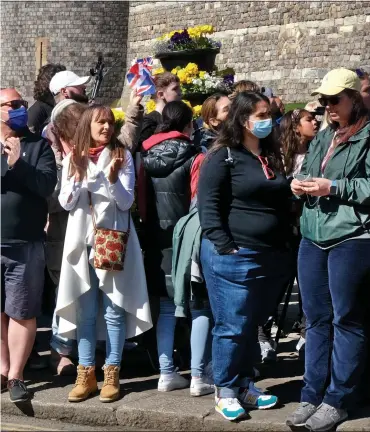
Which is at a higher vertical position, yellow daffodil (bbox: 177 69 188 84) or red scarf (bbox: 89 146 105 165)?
yellow daffodil (bbox: 177 69 188 84)

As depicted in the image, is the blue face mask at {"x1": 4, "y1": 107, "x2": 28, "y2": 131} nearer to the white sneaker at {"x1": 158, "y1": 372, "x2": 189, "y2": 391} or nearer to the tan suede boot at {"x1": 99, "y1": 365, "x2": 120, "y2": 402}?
the tan suede boot at {"x1": 99, "y1": 365, "x2": 120, "y2": 402}

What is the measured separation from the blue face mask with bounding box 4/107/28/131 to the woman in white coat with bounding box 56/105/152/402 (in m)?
0.41

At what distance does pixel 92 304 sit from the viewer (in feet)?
23.3

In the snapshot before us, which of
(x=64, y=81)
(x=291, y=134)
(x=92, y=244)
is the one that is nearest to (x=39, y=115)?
(x=64, y=81)

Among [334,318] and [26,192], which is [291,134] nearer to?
[26,192]

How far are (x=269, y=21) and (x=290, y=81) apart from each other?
274cm

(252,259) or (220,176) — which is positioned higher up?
(220,176)

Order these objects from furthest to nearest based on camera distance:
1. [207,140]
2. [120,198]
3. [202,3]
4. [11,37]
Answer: [11,37], [202,3], [207,140], [120,198]

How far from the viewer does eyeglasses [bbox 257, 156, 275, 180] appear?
6.50 metres

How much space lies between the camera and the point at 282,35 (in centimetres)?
3516

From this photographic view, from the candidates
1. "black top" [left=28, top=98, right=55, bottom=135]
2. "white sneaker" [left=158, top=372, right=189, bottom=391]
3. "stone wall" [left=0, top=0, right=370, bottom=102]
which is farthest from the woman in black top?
"stone wall" [left=0, top=0, right=370, bottom=102]

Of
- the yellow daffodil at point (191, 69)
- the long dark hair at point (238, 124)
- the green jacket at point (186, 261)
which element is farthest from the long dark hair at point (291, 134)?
the yellow daffodil at point (191, 69)

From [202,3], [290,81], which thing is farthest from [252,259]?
[202,3]

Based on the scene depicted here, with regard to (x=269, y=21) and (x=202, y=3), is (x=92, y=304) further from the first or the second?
(x=202, y=3)
